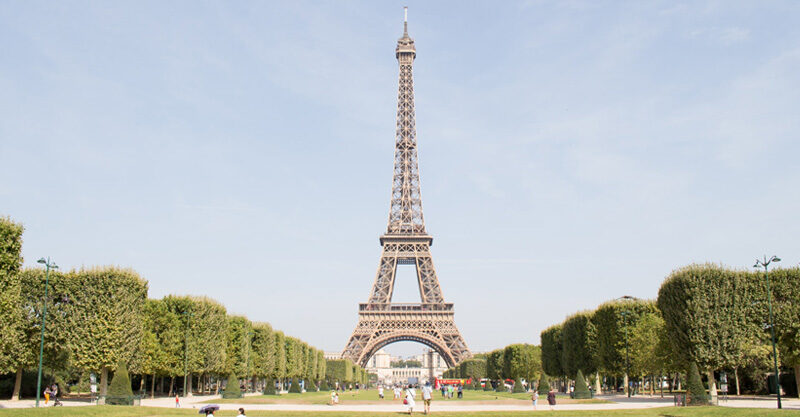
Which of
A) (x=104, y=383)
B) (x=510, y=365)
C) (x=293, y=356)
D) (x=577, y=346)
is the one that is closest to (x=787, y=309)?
(x=577, y=346)

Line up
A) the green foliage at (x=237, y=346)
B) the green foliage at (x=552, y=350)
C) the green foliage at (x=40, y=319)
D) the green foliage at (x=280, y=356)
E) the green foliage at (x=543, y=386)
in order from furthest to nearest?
1. the green foliage at (x=280, y=356)
2. the green foliage at (x=552, y=350)
3. the green foliage at (x=237, y=346)
4. the green foliage at (x=543, y=386)
5. the green foliage at (x=40, y=319)

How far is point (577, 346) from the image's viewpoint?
69.4 metres

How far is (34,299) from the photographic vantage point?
48.1 meters

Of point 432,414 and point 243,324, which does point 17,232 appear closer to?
point 432,414

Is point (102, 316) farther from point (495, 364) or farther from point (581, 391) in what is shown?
point (495, 364)

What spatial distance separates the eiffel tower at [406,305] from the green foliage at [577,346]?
33142mm

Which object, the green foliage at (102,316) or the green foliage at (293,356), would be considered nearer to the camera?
the green foliage at (102,316)

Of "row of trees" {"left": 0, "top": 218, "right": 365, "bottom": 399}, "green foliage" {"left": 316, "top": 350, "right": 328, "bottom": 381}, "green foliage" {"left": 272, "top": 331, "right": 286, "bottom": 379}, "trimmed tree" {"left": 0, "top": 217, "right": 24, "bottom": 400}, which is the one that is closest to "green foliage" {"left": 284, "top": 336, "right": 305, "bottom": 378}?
"green foliage" {"left": 272, "top": 331, "right": 286, "bottom": 379}

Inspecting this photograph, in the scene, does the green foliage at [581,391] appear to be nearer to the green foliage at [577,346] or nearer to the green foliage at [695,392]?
the green foliage at [577,346]

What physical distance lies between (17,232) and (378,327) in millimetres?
73602

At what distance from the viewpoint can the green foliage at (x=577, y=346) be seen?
66.0m

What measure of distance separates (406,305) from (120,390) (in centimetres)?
6931

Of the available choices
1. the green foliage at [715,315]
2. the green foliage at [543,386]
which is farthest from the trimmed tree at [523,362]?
the green foliage at [715,315]

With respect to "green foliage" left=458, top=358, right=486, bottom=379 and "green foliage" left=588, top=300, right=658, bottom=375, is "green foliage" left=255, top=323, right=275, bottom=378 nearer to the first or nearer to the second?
"green foliage" left=588, top=300, right=658, bottom=375
